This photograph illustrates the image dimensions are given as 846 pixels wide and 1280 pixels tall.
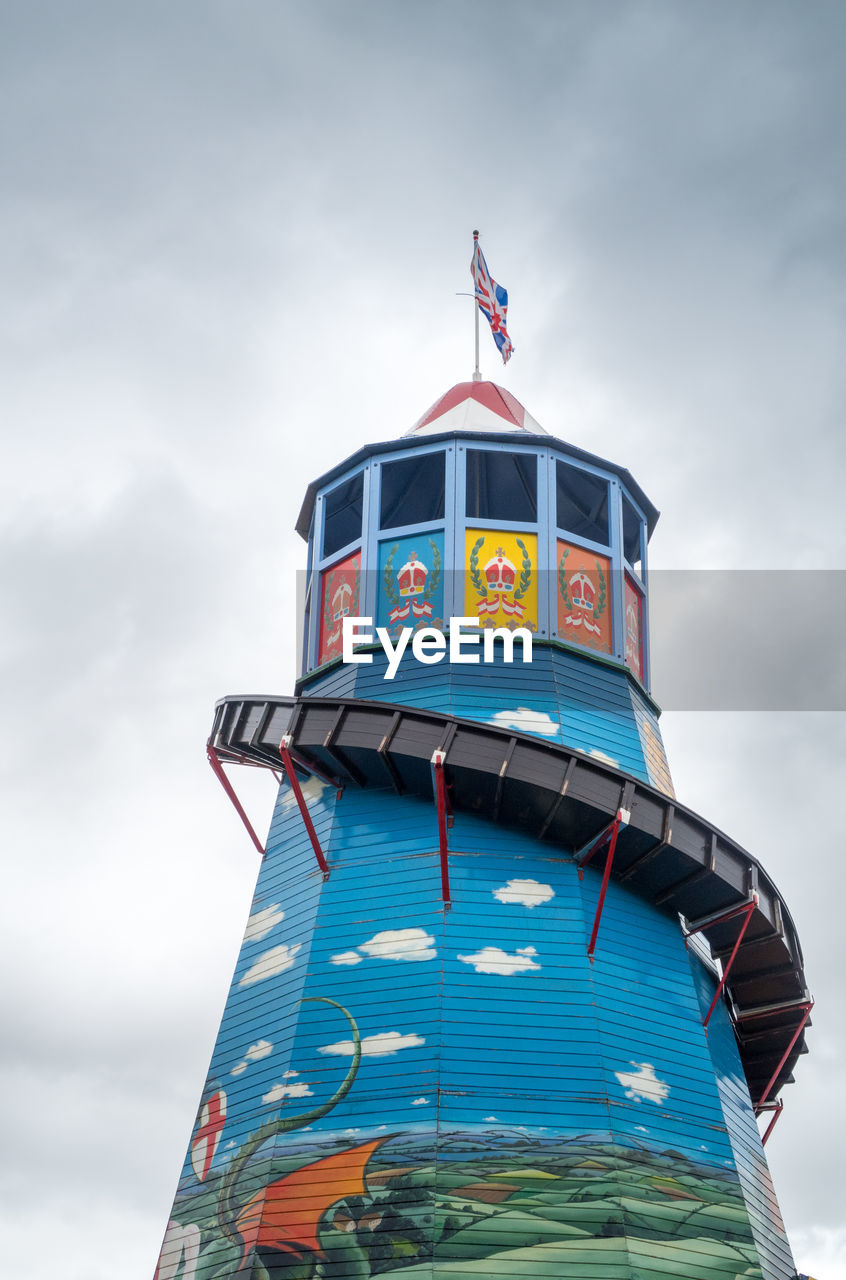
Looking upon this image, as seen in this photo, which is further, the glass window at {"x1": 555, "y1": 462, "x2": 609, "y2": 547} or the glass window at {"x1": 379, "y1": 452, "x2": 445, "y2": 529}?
the glass window at {"x1": 555, "y1": 462, "x2": 609, "y2": 547}

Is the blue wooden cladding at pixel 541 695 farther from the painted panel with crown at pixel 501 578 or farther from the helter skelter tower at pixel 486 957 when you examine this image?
the painted panel with crown at pixel 501 578

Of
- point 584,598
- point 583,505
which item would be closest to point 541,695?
point 584,598

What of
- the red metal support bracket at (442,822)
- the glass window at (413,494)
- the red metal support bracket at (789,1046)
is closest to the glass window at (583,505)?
the glass window at (413,494)

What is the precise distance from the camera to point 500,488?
118 ft

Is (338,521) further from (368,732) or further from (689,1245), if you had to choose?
(689,1245)

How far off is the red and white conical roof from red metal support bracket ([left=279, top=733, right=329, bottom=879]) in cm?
971

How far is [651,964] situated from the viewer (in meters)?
26.8

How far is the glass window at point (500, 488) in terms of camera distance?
35.0 m

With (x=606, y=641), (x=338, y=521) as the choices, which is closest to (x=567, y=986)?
(x=606, y=641)

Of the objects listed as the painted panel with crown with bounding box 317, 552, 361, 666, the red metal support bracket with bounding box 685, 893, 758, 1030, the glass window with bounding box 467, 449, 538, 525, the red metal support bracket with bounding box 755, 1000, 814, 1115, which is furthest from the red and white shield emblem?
the glass window with bounding box 467, 449, 538, 525

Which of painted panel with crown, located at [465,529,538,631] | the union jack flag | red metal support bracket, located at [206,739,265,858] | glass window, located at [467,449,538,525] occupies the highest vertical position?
the union jack flag

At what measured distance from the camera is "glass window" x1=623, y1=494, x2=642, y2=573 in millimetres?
35625

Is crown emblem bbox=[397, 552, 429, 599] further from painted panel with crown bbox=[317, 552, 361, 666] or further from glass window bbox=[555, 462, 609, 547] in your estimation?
glass window bbox=[555, 462, 609, 547]

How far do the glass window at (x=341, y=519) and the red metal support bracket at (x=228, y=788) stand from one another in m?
7.21
